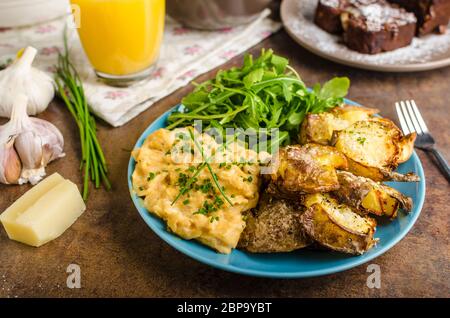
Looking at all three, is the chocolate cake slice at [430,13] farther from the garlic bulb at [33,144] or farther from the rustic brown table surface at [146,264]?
the garlic bulb at [33,144]

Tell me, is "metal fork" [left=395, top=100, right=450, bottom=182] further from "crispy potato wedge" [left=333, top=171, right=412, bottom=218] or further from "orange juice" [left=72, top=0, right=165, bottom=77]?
"orange juice" [left=72, top=0, right=165, bottom=77]

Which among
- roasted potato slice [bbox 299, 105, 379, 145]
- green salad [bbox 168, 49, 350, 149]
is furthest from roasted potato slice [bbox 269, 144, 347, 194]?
green salad [bbox 168, 49, 350, 149]

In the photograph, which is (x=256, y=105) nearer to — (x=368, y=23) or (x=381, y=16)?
(x=368, y=23)

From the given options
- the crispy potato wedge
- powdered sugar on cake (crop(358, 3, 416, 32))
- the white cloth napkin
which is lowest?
the white cloth napkin

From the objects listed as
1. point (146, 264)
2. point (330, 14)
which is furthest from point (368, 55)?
point (146, 264)

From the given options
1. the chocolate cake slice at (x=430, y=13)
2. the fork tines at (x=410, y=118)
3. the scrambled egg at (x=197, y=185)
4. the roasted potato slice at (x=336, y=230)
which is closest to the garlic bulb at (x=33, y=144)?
the scrambled egg at (x=197, y=185)
